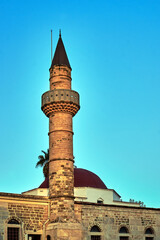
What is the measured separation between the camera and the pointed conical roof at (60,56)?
2245 centimetres

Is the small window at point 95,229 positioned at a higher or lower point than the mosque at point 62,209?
lower

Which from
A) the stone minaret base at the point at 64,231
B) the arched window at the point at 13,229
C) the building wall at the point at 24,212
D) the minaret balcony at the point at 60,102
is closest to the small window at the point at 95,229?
the stone minaret base at the point at 64,231

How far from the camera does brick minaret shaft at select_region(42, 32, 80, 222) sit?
19.8 m

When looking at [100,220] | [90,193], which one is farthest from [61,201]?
[90,193]

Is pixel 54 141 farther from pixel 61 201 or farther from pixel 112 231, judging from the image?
pixel 112 231

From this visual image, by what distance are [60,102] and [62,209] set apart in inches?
235

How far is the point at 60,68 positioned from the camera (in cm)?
2211

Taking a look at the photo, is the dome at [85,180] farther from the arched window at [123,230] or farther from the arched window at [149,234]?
the arched window at [123,230]

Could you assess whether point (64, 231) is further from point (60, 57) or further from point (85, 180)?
point (85, 180)

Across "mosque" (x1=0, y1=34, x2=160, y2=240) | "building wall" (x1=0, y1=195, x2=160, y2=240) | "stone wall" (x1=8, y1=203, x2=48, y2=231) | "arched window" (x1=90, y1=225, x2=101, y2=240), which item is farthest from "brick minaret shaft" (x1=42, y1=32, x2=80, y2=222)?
"arched window" (x1=90, y1=225, x2=101, y2=240)

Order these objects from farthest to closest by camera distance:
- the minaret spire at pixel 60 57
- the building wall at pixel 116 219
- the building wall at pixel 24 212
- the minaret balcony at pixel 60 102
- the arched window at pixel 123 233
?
the minaret spire at pixel 60 57 → the arched window at pixel 123 233 → the minaret balcony at pixel 60 102 → the building wall at pixel 116 219 → the building wall at pixel 24 212

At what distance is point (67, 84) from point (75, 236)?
8.64 m

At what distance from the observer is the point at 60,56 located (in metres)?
22.8

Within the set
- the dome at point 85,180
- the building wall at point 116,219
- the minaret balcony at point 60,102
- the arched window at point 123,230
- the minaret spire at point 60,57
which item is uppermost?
the minaret spire at point 60,57
